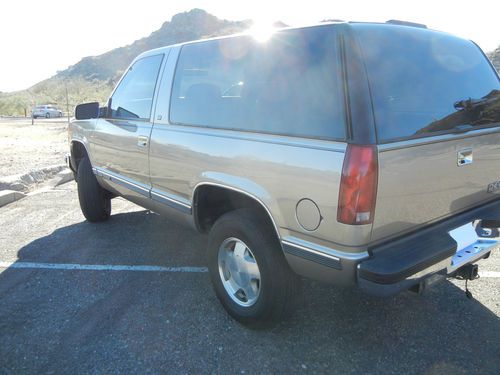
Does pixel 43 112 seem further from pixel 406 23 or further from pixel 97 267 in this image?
pixel 406 23

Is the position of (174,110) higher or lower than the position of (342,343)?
higher

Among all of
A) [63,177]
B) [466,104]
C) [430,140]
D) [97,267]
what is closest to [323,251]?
[430,140]

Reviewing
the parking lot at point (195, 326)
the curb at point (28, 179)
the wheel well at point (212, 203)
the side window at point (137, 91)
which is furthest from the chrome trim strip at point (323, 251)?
the curb at point (28, 179)

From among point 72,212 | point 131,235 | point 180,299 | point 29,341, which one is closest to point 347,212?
point 180,299

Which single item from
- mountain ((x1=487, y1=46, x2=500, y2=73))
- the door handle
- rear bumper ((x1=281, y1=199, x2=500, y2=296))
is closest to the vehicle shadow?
rear bumper ((x1=281, y1=199, x2=500, y2=296))

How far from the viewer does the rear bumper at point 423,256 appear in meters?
2.08

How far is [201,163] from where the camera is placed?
2.92 metres

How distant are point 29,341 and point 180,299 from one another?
1077mm

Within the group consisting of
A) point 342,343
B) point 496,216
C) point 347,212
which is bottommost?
point 342,343

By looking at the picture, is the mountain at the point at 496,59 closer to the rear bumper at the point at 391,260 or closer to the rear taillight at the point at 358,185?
the rear bumper at the point at 391,260

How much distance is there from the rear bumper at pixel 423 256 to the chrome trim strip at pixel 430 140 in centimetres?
52

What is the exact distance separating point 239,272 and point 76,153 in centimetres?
340

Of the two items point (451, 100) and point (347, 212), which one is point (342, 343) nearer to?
point (347, 212)

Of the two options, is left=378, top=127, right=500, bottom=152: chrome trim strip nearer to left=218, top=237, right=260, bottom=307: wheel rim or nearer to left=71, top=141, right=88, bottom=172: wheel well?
left=218, top=237, right=260, bottom=307: wheel rim
